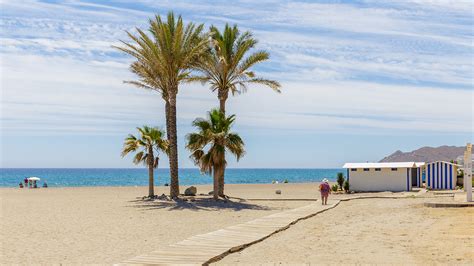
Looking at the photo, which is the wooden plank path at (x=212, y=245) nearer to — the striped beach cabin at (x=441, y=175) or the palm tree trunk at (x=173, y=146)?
the palm tree trunk at (x=173, y=146)

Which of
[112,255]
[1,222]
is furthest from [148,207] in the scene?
[112,255]

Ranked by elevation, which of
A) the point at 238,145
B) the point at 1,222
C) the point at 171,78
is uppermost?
the point at 171,78

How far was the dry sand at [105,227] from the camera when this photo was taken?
43.8 ft

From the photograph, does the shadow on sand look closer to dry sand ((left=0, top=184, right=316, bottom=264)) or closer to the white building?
dry sand ((left=0, top=184, right=316, bottom=264))

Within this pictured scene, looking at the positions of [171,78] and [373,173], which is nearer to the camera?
[171,78]

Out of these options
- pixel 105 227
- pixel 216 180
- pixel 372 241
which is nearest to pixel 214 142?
pixel 216 180

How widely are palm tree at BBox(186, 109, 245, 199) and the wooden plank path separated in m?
11.2

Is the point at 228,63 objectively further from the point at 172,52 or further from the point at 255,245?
the point at 255,245

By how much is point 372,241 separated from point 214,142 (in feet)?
51.2

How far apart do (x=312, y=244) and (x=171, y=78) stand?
1765 cm

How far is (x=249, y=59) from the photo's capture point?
32625 millimetres

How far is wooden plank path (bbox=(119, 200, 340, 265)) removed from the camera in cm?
1096

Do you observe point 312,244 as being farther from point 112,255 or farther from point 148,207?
point 148,207

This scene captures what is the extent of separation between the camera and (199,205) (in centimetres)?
2764
